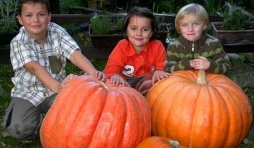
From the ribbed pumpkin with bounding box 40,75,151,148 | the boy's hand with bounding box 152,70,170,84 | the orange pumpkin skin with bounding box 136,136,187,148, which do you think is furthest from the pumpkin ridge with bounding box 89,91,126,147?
the boy's hand with bounding box 152,70,170,84

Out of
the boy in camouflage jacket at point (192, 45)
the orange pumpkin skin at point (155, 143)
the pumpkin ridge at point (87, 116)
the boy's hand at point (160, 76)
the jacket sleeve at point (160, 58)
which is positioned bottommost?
the orange pumpkin skin at point (155, 143)

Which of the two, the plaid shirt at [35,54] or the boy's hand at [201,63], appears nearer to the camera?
the boy's hand at [201,63]

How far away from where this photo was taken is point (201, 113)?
2.98 metres

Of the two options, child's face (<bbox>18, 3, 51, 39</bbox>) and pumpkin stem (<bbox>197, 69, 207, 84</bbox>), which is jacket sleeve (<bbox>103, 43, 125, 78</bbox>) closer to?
child's face (<bbox>18, 3, 51, 39</bbox>)

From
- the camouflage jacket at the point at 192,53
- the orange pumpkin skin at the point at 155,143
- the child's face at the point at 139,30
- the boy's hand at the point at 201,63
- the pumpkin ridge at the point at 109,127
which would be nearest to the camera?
the orange pumpkin skin at the point at 155,143

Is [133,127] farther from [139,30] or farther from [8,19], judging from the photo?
[8,19]

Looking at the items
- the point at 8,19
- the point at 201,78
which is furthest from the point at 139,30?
→ the point at 8,19

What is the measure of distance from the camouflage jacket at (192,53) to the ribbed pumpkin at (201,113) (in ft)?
0.90

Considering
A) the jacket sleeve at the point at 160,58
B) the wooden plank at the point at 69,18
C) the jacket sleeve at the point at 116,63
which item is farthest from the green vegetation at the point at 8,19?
the jacket sleeve at the point at 160,58

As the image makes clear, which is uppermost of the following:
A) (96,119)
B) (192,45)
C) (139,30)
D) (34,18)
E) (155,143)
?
(34,18)

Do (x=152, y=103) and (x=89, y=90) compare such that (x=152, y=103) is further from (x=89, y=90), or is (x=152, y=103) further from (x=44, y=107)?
(x=44, y=107)

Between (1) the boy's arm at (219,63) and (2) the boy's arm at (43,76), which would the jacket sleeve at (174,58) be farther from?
(2) the boy's arm at (43,76)

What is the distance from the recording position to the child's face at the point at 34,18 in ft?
11.6

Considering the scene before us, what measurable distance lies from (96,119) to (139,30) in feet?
4.06
